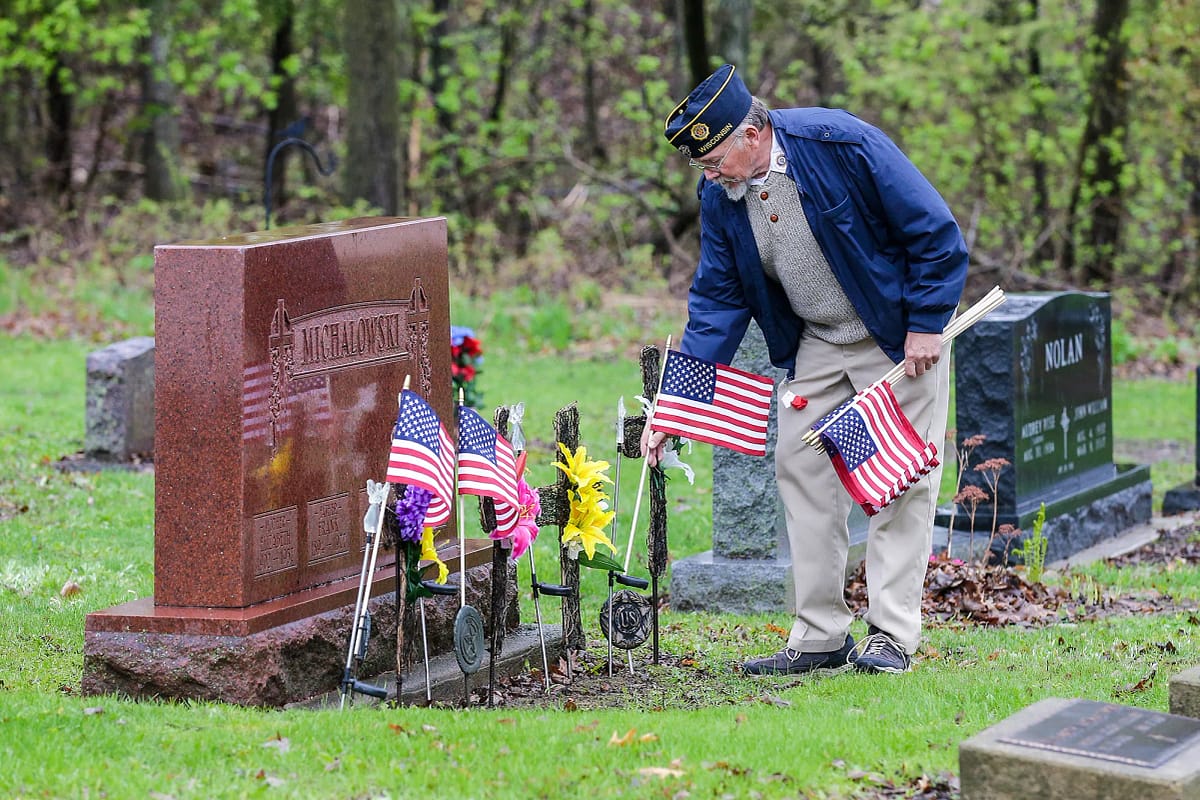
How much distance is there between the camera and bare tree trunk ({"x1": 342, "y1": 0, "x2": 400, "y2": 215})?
59.1 ft

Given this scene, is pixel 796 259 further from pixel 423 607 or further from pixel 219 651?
pixel 219 651

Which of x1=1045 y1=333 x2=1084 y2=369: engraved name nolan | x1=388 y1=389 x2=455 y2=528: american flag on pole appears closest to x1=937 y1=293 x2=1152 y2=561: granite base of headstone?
x1=1045 y1=333 x2=1084 y2=369: engraved name nolan

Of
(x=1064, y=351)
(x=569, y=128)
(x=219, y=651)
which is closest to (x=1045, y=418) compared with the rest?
(x=1064, y=351)

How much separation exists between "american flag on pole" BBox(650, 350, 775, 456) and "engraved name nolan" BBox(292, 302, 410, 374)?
3.40 ft

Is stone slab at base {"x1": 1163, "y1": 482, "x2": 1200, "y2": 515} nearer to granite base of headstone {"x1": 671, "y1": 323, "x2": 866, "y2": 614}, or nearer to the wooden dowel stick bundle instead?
granite base of headstone {"x1": 671, "y1": 323, "x2": 866, "y2": 614}

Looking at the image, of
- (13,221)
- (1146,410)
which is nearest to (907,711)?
(1146,410)

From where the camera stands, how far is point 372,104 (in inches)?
720

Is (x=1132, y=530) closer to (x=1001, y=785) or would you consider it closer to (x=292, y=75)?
(x=1001, y=785)

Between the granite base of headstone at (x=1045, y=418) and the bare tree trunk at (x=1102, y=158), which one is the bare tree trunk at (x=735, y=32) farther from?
the granite base of headstone at (x=1045, y=418)

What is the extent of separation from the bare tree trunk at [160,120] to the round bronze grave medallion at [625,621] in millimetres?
19090

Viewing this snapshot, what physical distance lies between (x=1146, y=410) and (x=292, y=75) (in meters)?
16.2

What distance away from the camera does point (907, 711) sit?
195 inches

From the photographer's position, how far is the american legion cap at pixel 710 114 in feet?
17.1

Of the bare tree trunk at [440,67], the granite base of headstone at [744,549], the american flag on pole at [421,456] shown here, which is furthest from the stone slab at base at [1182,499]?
the bare tree trunk at [440,67]
